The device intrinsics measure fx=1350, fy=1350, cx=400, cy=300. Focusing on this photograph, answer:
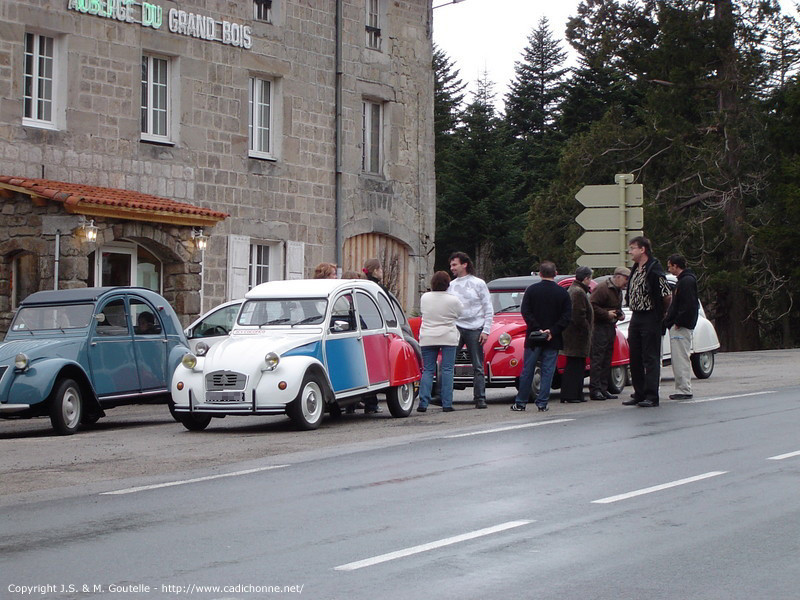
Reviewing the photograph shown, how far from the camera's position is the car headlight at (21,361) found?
15586 millimetres

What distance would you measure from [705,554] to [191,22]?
20941mm

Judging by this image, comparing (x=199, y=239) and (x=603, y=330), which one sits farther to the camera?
(x=199, y=239)

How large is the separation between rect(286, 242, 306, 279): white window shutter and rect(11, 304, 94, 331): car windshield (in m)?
11.8

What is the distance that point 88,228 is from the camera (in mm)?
22188

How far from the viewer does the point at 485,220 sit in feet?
208

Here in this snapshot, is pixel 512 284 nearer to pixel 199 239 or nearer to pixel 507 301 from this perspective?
pixel 507 301

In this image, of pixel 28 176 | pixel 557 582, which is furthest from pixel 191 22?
pixel 557 582

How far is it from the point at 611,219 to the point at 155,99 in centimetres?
932

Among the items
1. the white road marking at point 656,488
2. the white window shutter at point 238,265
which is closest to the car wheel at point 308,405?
the white road marking at point 656,488

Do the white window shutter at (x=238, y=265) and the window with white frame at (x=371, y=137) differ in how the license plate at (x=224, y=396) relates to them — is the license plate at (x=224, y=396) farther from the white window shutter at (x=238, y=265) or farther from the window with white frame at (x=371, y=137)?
the window with white frame at (x=371, y=137)

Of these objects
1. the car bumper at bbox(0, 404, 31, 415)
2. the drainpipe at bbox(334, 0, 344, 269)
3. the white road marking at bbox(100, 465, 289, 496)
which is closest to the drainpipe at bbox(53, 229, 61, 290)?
the car bumper at bbox(0, 404, 31, 415)

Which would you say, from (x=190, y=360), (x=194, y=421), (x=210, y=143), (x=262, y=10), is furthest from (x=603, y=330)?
(x=262, y=10)

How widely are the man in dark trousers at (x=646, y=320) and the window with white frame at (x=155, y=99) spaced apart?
454 inches

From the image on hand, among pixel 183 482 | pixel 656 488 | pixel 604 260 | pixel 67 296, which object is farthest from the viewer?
pixel 604 260
